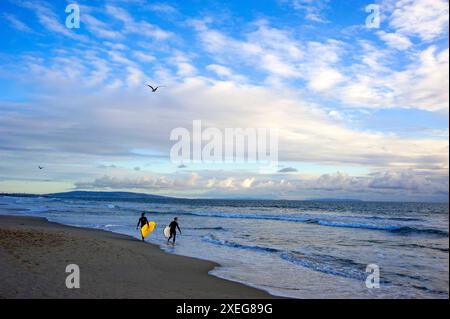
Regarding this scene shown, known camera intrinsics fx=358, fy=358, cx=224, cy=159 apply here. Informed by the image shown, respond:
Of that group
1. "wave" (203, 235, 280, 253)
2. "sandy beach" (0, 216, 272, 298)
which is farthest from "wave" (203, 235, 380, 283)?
"sandy beach" (0, 216, 272, 298)

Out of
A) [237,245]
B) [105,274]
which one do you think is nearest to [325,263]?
[237,245]

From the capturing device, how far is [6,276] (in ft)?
30.9

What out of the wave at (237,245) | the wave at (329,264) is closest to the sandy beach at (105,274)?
the wave at (329,264)

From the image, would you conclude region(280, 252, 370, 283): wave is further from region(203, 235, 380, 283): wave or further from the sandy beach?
the sandy beach

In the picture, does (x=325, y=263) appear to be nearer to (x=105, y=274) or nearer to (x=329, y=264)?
(x=329, y=264)

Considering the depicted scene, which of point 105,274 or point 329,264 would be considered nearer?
point 105,274

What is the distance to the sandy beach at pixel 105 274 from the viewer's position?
28.8ft

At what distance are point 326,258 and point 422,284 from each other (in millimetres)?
4856

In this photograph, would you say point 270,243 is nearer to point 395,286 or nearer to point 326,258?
point 326,258

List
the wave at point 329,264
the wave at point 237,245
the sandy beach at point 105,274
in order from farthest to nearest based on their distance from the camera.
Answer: the wave at point 237,245 → the wave at point 329,264 → the sandy beach at point 105,274

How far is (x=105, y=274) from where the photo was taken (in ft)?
35.7

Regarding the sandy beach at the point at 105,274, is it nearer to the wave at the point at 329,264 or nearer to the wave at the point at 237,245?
the wave at the point at 329,264
